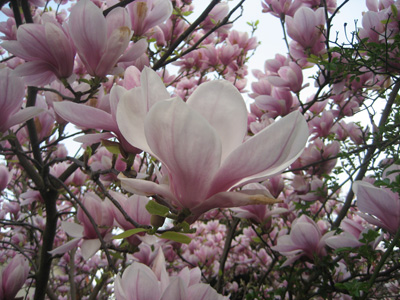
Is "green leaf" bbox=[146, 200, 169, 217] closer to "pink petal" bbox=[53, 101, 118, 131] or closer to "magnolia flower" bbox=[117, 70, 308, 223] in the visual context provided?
"magnolia flower" bbox=[117, 70, 308, 223]

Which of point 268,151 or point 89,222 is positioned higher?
point 89,222

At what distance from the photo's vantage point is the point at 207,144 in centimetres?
35

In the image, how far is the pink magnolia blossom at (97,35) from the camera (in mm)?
683

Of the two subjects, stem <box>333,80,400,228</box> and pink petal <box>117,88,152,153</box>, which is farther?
stem <box>333,80,400,228</box>

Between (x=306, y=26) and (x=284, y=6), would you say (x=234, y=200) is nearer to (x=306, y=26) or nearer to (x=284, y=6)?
(x=306, y=26)

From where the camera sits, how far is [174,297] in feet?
2.00

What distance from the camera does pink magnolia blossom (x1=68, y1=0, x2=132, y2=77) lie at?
2.24ft

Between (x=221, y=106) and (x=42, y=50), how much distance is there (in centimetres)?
57

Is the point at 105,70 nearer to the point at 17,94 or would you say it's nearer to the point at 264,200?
the point at 17,94

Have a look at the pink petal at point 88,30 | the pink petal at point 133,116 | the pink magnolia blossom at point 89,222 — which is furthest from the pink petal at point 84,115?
the pink magnolia blossom at point 89,222

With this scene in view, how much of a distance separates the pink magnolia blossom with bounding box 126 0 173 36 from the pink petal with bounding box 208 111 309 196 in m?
0.84

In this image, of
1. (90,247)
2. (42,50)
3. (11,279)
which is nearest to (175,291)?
(90,247)

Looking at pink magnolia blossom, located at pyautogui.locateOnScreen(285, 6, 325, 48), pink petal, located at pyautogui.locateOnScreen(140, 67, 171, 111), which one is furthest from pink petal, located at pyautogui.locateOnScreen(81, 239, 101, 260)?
pink magnolia blossom, located at pyautogui.locateOnScreen(285, 6, 325, 48)

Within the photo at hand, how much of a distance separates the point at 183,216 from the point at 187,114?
16 cm
